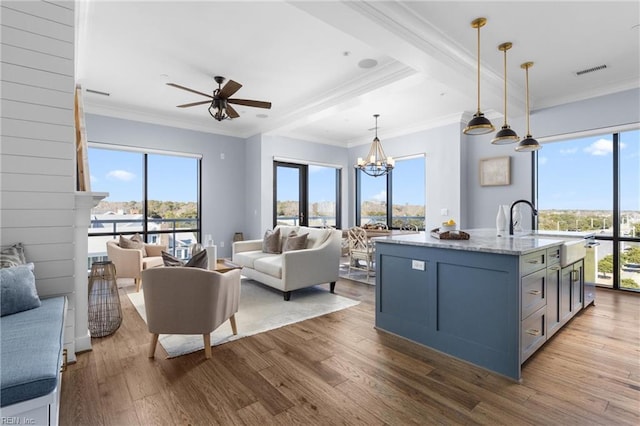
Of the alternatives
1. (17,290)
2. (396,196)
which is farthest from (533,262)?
(396,196)

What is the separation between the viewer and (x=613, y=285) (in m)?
4.59

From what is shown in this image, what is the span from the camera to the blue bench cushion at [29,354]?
120 cm

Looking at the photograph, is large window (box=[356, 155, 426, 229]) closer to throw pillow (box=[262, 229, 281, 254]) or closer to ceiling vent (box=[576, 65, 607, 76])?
ceiling vent (box=[576, 65, 607, 76])

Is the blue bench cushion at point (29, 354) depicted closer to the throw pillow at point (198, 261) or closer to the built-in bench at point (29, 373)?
the built-in bench at point (29, 373)

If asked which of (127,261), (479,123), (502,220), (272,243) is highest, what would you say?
(479,123)

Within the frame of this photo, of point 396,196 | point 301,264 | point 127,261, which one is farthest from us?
point 396,196

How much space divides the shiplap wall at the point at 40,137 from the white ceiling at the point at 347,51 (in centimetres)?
67

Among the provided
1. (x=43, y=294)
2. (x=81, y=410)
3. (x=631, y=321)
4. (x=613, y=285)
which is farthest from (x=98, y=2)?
(x=613, y=285)

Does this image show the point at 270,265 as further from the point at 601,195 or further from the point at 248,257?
the point at 601,195

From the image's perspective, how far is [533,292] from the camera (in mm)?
2342

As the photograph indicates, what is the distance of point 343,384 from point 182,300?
52.7 inches

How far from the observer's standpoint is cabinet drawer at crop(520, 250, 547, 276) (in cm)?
217

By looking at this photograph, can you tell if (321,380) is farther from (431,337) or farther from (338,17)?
(338,17)

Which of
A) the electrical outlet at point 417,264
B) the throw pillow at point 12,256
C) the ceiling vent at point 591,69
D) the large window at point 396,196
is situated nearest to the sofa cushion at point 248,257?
the electrical outlet at point 417,264
